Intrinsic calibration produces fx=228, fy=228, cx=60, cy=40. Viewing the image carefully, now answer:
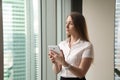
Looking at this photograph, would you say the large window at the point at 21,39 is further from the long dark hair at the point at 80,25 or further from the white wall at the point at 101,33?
the white wall at the point at 101,33

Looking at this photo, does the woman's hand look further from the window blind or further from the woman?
the window blind

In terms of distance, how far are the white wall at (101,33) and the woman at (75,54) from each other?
1179mm

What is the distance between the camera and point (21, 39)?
217cm

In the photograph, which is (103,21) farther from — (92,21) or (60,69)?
(60,69)

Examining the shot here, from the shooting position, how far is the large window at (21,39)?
74.7 inches

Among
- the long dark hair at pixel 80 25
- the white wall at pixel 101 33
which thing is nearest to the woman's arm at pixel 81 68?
the long dark hair at pixel 80 25

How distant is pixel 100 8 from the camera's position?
3221mm

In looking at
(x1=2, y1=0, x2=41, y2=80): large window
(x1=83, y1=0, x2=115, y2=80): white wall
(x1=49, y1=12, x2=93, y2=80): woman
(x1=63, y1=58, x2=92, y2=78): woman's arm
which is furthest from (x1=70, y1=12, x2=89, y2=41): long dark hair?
(x1=83, y1=0, x2=115, y2=80): white wall

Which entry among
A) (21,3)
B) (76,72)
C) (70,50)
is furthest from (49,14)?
(76,72)

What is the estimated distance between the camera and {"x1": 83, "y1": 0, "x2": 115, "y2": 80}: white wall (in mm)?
3229

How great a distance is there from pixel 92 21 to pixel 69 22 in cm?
123

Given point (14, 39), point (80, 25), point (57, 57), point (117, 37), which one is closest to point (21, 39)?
point (14, 39)

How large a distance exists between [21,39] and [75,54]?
1.79ft

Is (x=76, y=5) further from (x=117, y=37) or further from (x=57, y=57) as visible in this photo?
(x=57, y=57)
